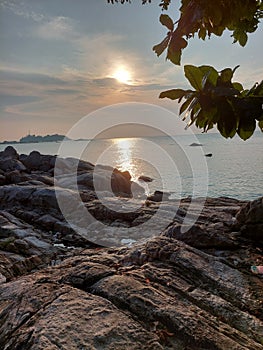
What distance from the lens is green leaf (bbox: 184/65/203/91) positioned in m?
1.81

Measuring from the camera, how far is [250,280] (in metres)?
5.85

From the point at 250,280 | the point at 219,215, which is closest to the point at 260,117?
the point at 250,280

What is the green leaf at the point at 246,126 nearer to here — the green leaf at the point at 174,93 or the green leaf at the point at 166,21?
the green leaf at the point at 174,93

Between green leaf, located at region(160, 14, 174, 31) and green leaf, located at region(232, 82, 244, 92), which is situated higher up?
green leaf, located at region(160, 14, 174, 31)

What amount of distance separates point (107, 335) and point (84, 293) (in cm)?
102

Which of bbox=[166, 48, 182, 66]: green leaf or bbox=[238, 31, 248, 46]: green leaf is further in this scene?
bbox=[238, 31, 248, 46]: green leaf

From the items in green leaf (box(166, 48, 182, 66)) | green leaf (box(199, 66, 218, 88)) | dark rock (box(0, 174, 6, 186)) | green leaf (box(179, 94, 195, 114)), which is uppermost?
green leaf (box(166, 48, 182, 66))

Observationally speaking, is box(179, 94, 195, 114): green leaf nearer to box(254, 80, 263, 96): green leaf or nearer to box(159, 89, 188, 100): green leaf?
box(159, 89, 188, 100): green leaf

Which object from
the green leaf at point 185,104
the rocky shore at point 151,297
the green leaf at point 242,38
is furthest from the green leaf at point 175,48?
the rocky shore at point 151,297

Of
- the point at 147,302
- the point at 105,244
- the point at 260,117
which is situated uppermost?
the point at 260,117

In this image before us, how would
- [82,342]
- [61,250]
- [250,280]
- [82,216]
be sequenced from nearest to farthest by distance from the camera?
[82,342]
[250,280]
[61,250]
[82,216]

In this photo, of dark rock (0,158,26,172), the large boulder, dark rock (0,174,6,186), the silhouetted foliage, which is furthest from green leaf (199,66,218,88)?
dark rock (0,158,26,172)

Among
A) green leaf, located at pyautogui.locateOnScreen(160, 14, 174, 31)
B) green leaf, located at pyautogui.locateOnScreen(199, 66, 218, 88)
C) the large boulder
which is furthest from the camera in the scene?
the large boulder

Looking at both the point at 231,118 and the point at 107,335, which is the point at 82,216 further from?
the point at 231,118
